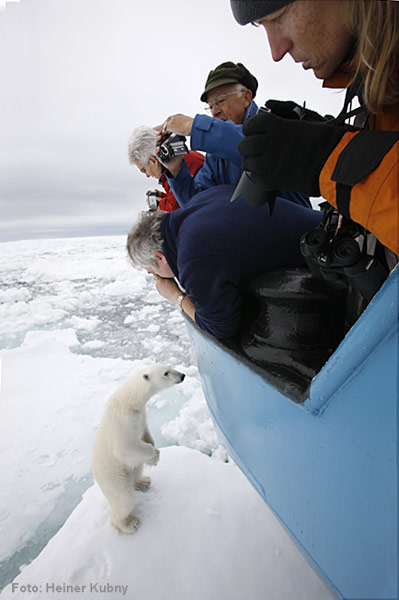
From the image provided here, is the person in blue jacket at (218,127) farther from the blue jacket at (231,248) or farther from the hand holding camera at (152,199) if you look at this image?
the hand holding camera at (152,199)

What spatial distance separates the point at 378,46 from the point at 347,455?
69cm

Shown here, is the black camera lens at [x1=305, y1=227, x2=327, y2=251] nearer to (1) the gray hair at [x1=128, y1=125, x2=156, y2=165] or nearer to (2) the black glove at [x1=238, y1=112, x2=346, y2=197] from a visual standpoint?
(2) the black glove at [x1=238, y1=112, x2=346, y2=197]

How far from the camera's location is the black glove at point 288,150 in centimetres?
47

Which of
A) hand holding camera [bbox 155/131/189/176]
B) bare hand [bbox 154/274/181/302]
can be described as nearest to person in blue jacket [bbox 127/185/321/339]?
bare hand [bbox 154/274/181/302]

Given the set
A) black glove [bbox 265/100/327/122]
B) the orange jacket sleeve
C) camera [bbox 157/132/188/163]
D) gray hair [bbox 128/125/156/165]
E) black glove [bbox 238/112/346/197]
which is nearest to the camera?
the orange jacket sleeve

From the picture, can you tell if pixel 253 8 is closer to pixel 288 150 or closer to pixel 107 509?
pixel 288 150

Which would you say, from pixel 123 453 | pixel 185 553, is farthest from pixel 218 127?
pixel 185 553

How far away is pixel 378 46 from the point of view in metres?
0.41

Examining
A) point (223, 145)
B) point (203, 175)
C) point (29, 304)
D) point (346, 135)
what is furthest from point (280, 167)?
point (29, 304)

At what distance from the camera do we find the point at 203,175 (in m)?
1.76

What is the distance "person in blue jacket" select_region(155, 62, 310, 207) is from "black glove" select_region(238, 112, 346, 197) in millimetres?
734

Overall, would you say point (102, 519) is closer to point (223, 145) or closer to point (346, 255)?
point (346, 255)

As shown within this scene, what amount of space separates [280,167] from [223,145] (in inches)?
31.2

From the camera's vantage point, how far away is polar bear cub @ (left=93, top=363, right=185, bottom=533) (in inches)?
61.6
